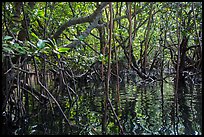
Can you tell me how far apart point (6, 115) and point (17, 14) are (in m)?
1.54

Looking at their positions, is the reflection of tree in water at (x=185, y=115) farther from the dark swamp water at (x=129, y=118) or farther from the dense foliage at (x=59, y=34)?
the dense foliage at (x=59, y=34)

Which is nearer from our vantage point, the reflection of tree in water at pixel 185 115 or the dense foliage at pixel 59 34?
the dense foliage at pixel 59 34

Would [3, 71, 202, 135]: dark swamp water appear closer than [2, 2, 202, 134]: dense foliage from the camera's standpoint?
No

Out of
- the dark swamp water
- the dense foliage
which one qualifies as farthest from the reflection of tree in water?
the dense foliage

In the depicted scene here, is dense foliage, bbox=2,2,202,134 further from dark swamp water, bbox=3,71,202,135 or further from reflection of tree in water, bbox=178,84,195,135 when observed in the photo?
reflection of tree in water, bbox=178,84,195,135

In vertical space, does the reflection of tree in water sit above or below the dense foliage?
below

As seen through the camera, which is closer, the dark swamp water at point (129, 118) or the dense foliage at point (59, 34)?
the dense foliage at point (59, 34)

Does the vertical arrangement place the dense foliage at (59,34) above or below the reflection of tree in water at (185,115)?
above

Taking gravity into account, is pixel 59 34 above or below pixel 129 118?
above

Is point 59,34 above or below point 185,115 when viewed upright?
above

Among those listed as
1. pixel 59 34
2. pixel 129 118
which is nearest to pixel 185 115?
pixel 129 118

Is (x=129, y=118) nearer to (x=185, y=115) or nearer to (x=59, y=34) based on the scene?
(x=185, y=115)

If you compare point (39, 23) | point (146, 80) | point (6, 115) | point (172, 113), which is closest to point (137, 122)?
point (172, 113)

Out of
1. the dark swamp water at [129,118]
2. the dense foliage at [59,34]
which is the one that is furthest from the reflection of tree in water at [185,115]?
the dense foliage at [59,34]
